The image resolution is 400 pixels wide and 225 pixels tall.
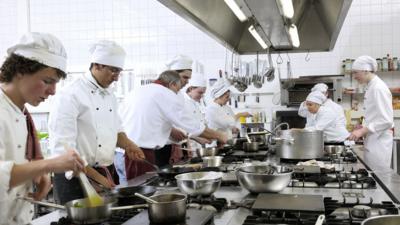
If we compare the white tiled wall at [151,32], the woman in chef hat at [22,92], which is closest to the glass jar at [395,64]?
the white tiled wall at [151,32]

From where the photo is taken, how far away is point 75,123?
2.14 metres

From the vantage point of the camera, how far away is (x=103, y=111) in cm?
232

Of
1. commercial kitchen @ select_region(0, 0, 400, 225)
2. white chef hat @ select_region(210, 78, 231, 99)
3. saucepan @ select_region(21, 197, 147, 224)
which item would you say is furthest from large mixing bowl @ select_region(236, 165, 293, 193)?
white chef hat @ select_region(210, 78, 231, 99)

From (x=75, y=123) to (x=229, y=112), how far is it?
3.50 meters

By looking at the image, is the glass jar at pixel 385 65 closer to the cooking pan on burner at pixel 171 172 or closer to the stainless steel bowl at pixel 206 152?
the stainless steel bowl at pixel 206 152

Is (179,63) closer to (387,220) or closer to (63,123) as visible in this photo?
(63,123)

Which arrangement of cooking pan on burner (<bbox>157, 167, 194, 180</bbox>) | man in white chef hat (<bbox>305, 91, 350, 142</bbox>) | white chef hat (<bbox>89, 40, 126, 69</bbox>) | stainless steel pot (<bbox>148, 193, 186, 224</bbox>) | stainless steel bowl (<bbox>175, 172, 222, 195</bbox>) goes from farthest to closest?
man in white chef hat (<bbox>305, 91, 350, 142</bbox>), white chef hat (<bbox>89, 40, 126, 69</bbox>), cooking pan on burner (<bbox>157, 167, 194, 180</bbox>), stainless steel bowl (<bbox>175, 172, 222, 195</bbox>), stainless steel pot (<bbox>148, 193, 186, 224</bbox>)

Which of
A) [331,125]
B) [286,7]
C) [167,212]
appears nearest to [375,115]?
[331,125]

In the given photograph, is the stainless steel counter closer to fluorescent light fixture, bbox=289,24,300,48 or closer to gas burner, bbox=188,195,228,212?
gas burner, bbox=188,195,228,212

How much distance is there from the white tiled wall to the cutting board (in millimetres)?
4999

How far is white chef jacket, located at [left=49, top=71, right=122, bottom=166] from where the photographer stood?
210 centimetres

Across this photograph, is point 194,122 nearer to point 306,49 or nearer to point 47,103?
point 306,49

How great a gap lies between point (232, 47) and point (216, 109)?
117 cm

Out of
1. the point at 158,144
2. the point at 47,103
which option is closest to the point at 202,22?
the point at 158,144
